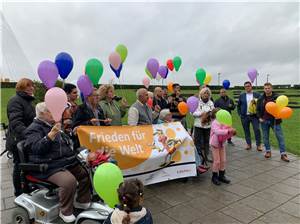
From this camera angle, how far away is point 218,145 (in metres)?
4.77

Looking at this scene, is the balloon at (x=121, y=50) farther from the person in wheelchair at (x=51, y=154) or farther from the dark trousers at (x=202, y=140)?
the person in wheelchair at (x=51, y=154)

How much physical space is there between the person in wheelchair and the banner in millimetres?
925

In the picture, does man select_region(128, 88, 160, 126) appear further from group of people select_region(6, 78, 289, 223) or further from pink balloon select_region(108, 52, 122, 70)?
pink balloon select_region(108, 52, 122, 70)

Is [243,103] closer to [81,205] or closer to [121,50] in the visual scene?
[121,50]

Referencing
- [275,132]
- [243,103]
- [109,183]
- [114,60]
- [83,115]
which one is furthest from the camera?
[243,103]

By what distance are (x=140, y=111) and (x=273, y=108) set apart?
3.26 m

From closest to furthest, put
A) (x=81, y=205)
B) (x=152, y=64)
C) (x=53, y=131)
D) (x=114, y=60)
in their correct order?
1. (x=53, y=131)
2. (x=81, y=205)
3. (x=114, y=60)
4. (x=152, y=64)

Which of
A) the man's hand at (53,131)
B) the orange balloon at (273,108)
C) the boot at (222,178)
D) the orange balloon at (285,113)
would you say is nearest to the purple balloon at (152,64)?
the orange balloon at (273,108)

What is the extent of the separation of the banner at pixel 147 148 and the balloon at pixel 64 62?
1.68m

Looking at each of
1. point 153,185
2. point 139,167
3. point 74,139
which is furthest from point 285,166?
point 74,139

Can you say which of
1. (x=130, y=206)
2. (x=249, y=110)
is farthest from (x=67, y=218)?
(x=249, y=110)

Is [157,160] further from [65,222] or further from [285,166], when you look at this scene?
[285,166]

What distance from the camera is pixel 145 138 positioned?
15.6 ft

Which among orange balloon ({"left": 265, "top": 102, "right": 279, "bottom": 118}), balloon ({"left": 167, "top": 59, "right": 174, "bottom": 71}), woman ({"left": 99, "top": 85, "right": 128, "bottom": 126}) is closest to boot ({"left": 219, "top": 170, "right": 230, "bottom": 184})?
woman ({"left": 99, "top": 85, "right": 128, "bottom": 126})
